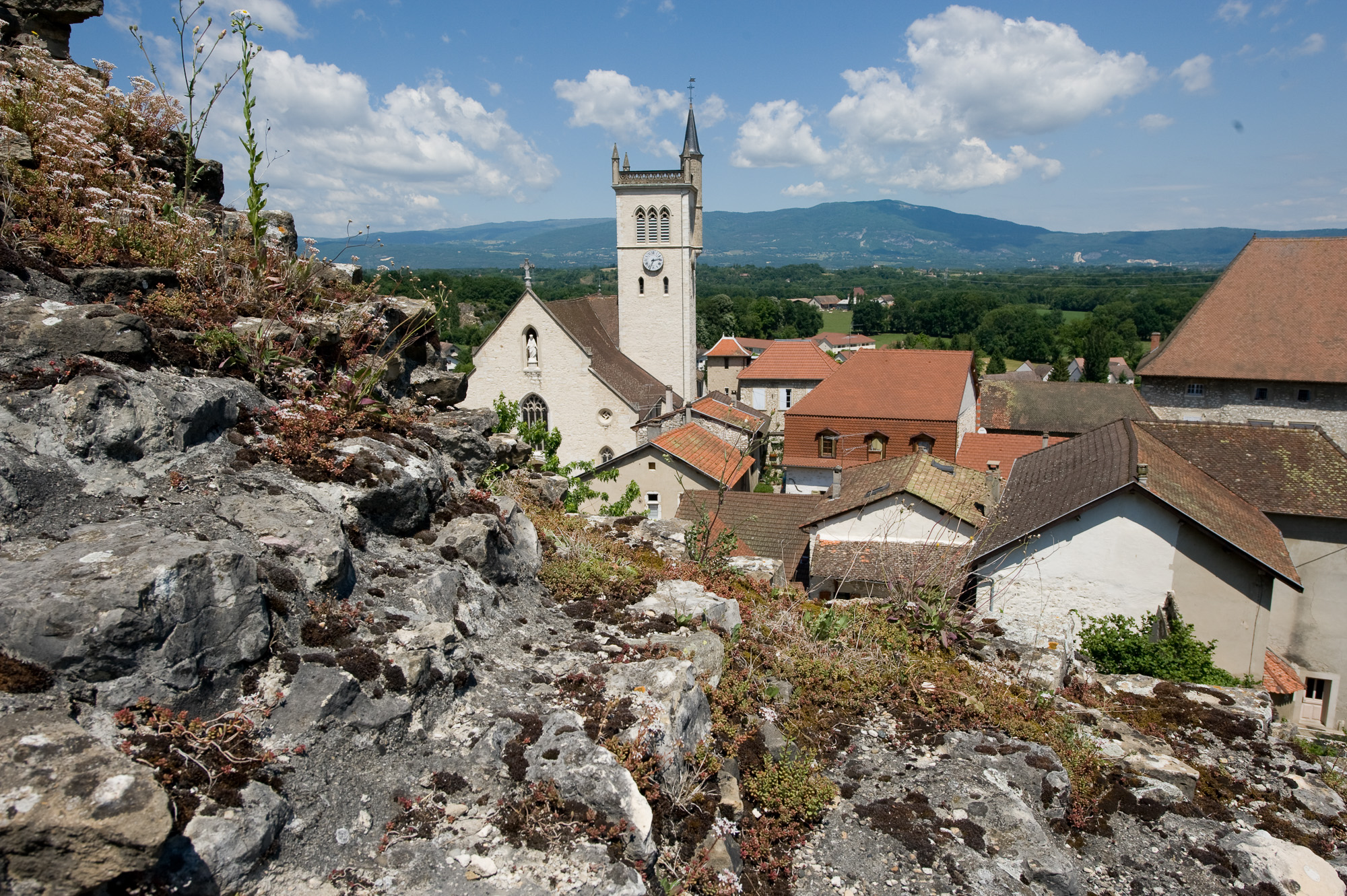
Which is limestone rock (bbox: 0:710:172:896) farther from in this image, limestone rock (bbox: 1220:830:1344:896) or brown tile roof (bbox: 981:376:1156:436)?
brown tile roof (bbox: 981:376:1156:436)

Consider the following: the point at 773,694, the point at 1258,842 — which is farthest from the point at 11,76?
the point at 1258,842

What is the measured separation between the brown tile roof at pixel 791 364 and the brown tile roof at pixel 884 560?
2598 centimetres

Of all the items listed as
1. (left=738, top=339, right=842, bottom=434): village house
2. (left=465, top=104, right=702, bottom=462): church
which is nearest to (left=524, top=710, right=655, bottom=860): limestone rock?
(left=465, top=104, right=702, bottom=462): church

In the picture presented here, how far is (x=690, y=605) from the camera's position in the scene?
586cm

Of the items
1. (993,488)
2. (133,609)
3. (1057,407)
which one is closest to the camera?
(133,609)

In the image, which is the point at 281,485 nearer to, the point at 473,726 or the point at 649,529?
the point at 473,726

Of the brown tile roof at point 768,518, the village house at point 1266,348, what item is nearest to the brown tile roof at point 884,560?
the brown tile roof at point 768,518

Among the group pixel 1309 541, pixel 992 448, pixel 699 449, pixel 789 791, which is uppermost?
pixel 789 791

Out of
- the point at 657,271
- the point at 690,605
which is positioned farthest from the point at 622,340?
the point at 690,605

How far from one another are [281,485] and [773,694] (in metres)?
3.48

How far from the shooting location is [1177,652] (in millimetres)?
11852

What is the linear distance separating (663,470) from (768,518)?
16.8 ft

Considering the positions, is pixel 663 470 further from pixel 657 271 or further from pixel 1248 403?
pixel 1248 403

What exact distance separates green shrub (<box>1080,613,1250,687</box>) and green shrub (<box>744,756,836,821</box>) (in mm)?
9624
